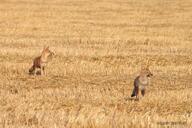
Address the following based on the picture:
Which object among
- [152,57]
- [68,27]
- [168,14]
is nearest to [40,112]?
[152,57]

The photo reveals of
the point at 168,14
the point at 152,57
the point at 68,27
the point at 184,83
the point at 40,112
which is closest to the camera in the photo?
the point at 40,112

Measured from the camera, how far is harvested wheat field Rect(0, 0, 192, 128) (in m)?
10.4

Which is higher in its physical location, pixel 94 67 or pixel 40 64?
pixel 40 64

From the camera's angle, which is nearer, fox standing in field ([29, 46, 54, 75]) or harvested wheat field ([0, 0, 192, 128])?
harvested wheat field ([0, 0, 192, 128])

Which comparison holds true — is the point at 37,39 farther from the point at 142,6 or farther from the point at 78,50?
the point at 142,6

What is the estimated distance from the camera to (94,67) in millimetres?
19016

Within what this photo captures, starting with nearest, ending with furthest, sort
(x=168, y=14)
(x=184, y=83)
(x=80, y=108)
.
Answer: (x=80, y=108) < (x=184, y=83) < (x=168, y=14)

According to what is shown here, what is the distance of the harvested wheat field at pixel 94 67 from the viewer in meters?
10.4

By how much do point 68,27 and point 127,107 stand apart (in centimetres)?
2078

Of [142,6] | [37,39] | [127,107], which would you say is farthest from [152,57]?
[142,6]

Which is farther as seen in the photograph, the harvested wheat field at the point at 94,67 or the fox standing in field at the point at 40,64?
the fox standing in field at the point at 40,64

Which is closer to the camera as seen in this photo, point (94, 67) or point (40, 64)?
point (40, 64)

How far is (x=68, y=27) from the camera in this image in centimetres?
3266

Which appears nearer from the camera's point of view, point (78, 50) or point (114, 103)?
point (114, 103)
